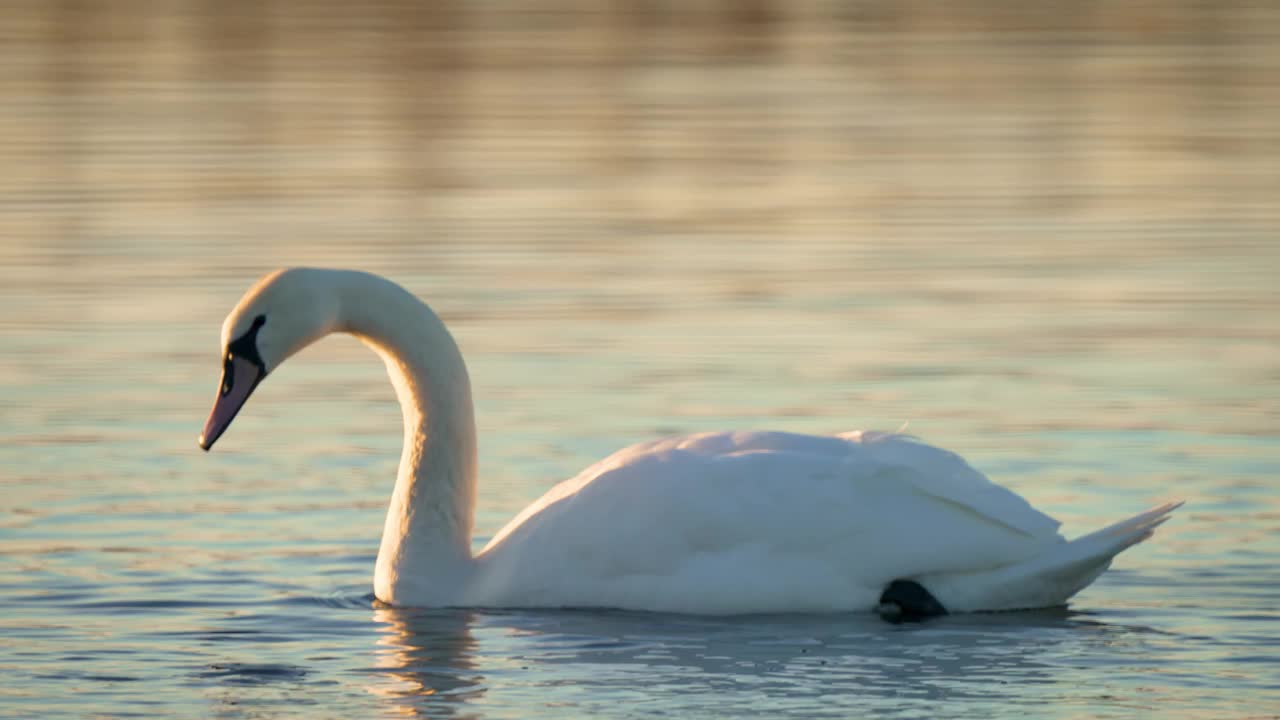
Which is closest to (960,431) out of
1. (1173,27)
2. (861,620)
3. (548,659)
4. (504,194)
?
(861,620)

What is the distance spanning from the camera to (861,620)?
9656 millimetres

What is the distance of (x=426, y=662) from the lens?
363 inches

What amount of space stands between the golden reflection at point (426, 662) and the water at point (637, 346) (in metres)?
0.02

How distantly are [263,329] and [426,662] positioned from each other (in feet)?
4.81

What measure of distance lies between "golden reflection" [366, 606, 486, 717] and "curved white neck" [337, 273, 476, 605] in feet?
0.53

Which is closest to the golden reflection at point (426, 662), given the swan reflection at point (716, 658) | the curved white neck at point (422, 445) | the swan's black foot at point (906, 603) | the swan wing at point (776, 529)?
the swan reflection at point (716, 658)

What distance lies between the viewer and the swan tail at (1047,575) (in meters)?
9.52

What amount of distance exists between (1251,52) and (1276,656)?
23384mm

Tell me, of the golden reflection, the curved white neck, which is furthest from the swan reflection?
the curved white neck

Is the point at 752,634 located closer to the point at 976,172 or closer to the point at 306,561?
the point at 306,561

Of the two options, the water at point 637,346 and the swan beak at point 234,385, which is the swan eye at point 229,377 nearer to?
the swan beak at point 234,385

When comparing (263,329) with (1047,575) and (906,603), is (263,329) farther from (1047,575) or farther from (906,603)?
(1047,575)

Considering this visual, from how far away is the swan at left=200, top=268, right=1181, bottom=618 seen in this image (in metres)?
9.67

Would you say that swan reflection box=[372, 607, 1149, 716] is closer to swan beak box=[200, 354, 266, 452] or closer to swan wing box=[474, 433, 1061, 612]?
swan wing box=[474, 433, 1061, 612]
